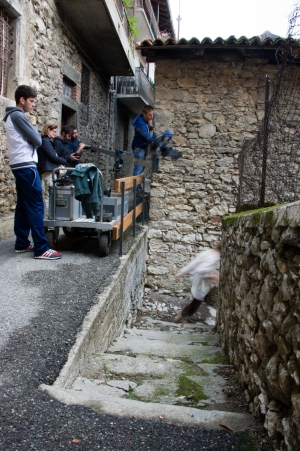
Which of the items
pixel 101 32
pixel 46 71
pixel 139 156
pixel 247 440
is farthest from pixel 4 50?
pixel 247 440

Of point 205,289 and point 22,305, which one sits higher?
point 22,305

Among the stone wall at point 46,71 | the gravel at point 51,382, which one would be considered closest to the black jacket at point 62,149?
the stone wall at point 46,71

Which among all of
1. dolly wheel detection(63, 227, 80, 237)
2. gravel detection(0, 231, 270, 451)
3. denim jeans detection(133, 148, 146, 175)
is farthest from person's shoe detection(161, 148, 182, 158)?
gravel detection(0, 231, 270, 451)

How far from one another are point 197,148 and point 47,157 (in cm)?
316

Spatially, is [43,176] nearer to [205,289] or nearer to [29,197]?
[29,197]

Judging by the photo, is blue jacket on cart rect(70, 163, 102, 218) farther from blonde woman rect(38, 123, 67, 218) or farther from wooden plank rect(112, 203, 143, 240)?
blonde woman rect(38, 123, 67, 218)

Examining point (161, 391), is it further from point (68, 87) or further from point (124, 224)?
point (68, 87)

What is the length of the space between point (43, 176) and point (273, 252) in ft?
15.2

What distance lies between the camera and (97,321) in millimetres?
3184

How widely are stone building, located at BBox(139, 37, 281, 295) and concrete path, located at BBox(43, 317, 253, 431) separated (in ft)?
12.7

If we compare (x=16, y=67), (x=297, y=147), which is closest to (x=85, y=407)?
(x=297, y=147)

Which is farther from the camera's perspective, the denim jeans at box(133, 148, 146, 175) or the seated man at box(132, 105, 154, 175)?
the denim jeans at box(133, 148, 146, 175)

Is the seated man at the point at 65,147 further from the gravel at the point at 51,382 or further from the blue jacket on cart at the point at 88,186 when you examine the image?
the gravel at the point at 51,382

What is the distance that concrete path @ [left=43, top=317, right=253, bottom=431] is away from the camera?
1968mm
